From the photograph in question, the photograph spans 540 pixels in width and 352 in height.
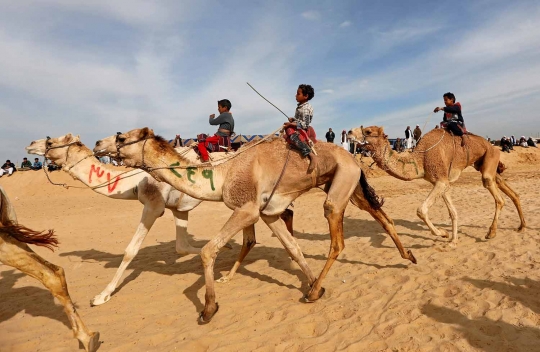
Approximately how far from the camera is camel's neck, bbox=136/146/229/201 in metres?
4.84

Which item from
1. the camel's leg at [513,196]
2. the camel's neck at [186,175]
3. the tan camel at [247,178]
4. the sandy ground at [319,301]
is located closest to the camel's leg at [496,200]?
the sandy ground at [319,301]

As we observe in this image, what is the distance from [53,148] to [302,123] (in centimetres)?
418

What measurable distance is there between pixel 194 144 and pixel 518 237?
6.87 metres

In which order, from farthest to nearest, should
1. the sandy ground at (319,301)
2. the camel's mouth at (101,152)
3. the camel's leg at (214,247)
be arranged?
the camel's mouth at (101,152) → the camel's leg at (214,247) → the sandy ground at (319,301)

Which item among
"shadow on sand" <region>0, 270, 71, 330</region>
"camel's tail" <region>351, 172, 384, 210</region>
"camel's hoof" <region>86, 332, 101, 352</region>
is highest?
"camel's tail" <region>351, 172, 384, 210</region>

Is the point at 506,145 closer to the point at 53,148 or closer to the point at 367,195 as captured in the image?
the point at 367,195

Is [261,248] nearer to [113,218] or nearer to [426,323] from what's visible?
[426,323]

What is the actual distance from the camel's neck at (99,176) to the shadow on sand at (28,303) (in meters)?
1.94

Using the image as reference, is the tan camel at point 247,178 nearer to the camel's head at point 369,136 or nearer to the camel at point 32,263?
the camel at point 32,263

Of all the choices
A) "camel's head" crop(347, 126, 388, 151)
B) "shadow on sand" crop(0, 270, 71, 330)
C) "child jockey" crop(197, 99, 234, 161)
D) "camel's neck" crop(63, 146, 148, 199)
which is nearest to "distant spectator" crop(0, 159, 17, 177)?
"shadow on sand" crop(0, 270, 71, 330)

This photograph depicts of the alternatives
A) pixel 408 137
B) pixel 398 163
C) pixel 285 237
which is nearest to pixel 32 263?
pixel 285 237

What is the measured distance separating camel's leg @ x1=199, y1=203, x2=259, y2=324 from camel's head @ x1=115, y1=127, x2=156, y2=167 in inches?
60.7

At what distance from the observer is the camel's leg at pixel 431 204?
23.3 ft

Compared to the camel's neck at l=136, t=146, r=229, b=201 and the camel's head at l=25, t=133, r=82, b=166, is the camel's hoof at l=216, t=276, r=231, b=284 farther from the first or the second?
the camel's head at l=25, t=133, r=82, b=166
